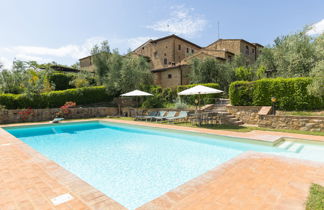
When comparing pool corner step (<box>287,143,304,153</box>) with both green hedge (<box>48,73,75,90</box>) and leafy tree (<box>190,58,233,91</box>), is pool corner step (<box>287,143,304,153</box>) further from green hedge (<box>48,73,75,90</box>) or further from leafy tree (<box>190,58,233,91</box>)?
green hedge (<box>48,73,75,90</box>)

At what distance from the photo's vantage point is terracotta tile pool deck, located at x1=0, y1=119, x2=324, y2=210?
9.66 feet

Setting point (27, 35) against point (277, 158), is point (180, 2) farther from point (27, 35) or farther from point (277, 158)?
point (277, 158)

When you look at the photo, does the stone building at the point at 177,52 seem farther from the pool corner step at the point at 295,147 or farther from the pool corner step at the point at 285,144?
the pool corner step at the point at 295,147

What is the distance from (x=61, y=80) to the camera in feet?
82.9

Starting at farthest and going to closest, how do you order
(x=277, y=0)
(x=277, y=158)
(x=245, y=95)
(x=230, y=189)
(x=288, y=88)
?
(x=277, y=0), (x=245, y=95), (x=288, y=88), (x=277, y=158), (x=230, y=189)

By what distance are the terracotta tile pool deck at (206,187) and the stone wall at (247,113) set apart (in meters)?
7.18

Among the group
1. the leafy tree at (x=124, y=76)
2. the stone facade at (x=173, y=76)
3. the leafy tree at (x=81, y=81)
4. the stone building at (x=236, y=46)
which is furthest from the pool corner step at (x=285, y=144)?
the stone building at (x=236, y=46)

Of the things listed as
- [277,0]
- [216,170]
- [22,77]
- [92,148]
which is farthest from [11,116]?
[277,0]

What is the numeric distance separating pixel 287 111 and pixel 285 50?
11.0m

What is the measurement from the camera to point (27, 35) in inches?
615

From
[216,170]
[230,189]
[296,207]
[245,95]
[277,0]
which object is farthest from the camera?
[277,0]

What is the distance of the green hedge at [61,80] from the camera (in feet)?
80.5

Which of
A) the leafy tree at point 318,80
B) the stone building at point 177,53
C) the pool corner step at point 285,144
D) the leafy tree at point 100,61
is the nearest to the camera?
the pool corner step at point 285,144

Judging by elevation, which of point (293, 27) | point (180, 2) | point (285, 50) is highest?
point (180, 2)
